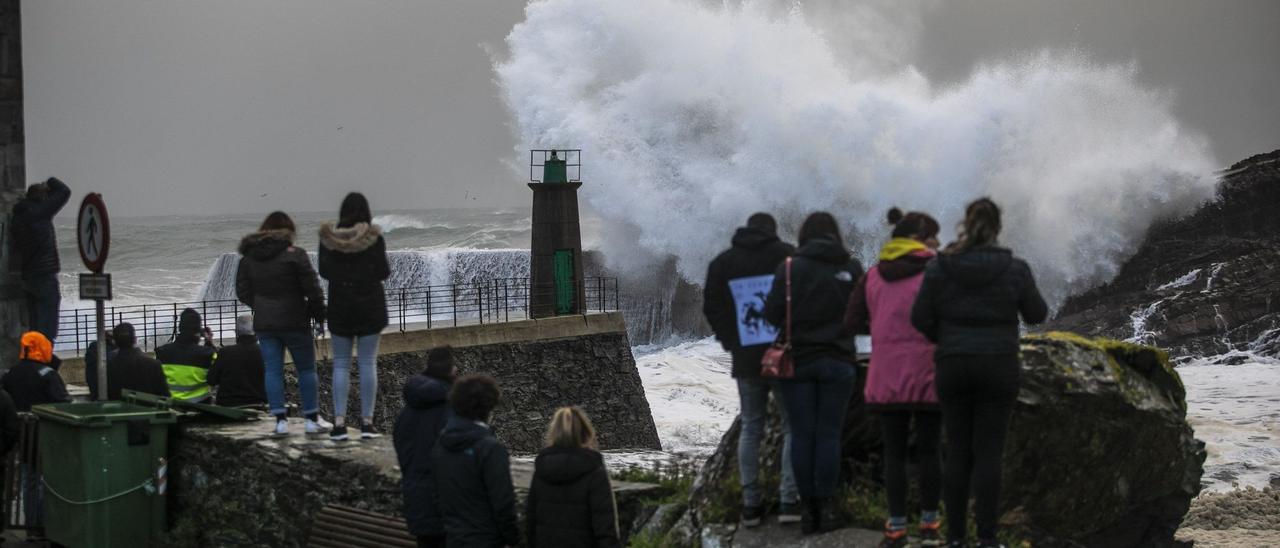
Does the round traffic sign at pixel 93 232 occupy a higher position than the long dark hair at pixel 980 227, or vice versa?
the round traffic sign at pixel 93 232

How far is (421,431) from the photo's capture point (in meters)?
6.34

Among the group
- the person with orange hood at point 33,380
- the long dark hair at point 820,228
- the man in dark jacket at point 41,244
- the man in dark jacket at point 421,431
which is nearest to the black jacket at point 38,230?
the man in dark jacket at point 41,244

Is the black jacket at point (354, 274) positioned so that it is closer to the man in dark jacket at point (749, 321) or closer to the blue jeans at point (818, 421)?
the man in dark jacket at point (749, 321)

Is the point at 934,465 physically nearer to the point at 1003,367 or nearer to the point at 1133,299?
the point at 1003,367

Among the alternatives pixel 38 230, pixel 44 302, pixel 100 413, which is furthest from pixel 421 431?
pixel 44 302

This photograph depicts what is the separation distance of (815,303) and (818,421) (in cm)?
46

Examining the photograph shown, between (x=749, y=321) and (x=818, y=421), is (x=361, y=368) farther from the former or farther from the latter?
(x=818, y=421)

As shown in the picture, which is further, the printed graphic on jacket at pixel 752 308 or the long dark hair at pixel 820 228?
the printed graphic on jacket at pixel 752 308

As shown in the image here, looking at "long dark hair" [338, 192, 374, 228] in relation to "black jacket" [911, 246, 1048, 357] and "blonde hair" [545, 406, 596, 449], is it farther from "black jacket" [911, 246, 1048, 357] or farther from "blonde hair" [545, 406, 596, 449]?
"black jacket" [911, 246, 1048, 357]

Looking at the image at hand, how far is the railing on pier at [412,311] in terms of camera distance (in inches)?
883

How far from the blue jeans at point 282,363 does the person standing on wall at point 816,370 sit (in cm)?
317

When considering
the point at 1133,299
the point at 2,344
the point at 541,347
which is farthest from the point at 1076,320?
the point at 2,344

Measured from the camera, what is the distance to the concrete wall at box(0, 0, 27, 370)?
34.6 ft

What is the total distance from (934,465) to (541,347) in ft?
58.8
